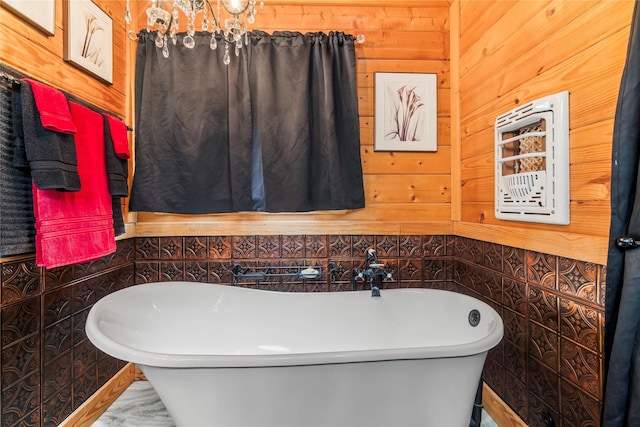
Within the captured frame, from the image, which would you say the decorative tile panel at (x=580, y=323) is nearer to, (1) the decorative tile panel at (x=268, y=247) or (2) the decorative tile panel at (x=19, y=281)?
(1) the decorative tile panel at (x=268, y=247)

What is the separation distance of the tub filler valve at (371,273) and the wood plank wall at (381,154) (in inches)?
7.2

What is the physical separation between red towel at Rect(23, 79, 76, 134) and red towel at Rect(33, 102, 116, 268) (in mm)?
113

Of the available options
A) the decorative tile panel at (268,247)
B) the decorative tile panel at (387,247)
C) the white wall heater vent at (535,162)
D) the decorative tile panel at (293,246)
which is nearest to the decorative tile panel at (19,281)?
the decorative tile panel at (268,247)

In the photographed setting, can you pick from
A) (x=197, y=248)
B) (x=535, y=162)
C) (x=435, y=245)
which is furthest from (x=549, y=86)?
(x=197, y=248)

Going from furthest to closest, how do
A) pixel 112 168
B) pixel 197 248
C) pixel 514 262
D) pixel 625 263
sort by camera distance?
1. pixel 197 248
2. pixel 112 168
3. pixel 514 262
4. pixel 625 263

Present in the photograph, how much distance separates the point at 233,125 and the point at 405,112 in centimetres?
109

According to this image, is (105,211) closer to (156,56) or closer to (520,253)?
(156,56)

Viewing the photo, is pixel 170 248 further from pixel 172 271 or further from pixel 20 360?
pixel 20 360

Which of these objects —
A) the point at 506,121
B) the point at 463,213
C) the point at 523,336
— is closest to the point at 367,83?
the point at 506,121

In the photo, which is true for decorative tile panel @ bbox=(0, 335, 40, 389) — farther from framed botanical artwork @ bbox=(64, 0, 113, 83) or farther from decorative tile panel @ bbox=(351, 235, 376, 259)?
decorative tile panel @ bbox=(351, 235, 376, 259)

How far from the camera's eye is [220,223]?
6.11 ft

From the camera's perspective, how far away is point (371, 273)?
5.71 feet

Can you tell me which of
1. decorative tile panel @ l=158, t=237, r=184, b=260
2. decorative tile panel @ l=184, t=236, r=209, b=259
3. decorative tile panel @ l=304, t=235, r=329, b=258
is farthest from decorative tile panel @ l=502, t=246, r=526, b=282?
decorative tile panel @ l=158, t=237, r=184, b=260

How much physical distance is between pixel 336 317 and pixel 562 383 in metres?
1.00
